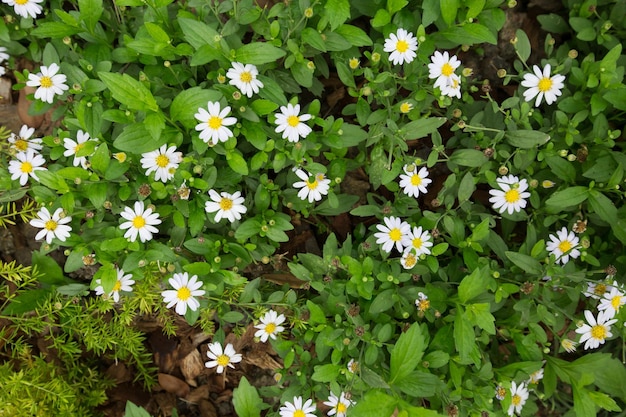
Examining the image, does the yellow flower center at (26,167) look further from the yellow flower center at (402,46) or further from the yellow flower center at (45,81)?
the yellow flower center at (402,46)

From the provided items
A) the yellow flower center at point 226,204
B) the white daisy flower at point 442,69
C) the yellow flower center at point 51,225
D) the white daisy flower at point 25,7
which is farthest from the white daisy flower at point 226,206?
the white daisy flower at point 25,7

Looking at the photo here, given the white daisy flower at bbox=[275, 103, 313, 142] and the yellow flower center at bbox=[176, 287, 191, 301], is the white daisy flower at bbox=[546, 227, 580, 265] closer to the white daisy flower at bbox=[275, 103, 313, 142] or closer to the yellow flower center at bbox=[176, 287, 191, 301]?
the white daisy flower at bbox=[275, 103, 313, 142]

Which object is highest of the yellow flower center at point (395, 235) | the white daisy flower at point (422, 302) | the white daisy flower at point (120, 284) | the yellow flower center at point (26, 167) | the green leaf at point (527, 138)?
the green leaf at point (527, 138)

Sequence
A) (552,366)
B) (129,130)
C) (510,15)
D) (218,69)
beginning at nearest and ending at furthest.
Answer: (129,130), (218,69), (552,366), (510,15)

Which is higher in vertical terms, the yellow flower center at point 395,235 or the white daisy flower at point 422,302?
the yellow flower center at point 395,235

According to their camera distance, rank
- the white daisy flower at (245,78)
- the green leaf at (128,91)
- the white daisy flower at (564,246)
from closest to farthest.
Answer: the green leaf at (128,91) → the white daisy flower at (245,78) → the white daisy flower at (564,246)

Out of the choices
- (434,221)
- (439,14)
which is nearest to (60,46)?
(439,14)

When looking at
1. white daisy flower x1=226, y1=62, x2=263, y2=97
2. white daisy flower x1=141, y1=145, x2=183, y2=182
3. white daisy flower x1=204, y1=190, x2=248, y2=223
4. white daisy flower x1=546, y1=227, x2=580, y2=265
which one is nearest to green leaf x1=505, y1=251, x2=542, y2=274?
white daisy flower x1=546, y1=227, x2=580, y2=265

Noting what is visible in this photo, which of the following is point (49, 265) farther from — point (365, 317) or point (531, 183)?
point (531, 183)
